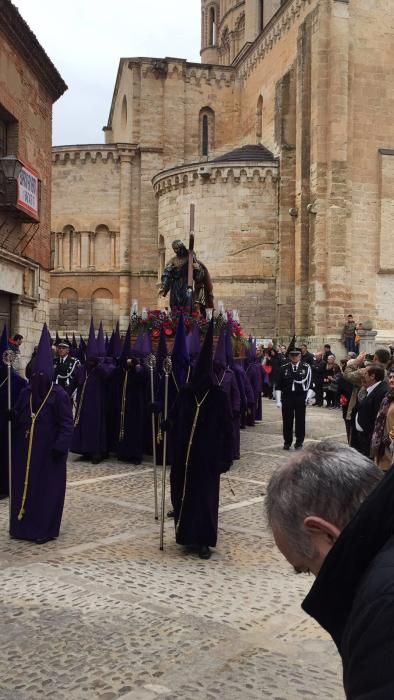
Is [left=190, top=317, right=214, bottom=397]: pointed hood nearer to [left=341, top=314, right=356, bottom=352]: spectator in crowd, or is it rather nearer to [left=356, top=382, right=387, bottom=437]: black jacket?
[left=356, top=382, right=387, bottom=437]: black jacket

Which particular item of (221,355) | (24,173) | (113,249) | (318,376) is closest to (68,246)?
(113,249)

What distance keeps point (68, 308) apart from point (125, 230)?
17.6ft

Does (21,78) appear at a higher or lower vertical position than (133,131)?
lower

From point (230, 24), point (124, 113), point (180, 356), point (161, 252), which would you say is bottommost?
point (180, 356)

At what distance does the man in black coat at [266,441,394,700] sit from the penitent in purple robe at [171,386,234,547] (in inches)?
192

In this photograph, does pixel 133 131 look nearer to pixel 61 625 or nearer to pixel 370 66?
pixel 370 66

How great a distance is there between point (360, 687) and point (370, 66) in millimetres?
32024

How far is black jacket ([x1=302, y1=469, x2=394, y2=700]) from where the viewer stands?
119 cm

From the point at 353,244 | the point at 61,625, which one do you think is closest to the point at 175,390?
the point at 61,625

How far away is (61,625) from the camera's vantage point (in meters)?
4.61

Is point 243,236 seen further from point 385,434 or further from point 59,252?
point 385,434

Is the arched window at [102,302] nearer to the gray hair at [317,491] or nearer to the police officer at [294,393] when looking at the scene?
the police officer at [294,393]

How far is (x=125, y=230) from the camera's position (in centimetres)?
3875

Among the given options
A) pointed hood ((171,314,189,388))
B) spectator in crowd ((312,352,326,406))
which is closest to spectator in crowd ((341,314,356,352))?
spectator in crowd ((312,352,326,406))
